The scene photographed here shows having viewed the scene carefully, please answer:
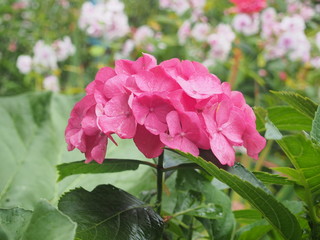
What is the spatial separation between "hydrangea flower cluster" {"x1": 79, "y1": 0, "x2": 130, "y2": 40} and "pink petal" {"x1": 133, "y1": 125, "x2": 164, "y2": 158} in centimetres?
209

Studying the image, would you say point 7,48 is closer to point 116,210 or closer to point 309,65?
point 309,65

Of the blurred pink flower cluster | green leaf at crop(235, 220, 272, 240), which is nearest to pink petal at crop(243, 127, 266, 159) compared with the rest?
green leaf at crop(235, 220, 272, 240)

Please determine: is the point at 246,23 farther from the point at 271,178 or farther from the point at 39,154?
the point at 271,178

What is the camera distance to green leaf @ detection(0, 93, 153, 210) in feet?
2.46

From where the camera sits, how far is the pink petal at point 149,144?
45 centimetres

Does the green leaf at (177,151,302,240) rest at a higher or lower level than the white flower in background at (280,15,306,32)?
higher

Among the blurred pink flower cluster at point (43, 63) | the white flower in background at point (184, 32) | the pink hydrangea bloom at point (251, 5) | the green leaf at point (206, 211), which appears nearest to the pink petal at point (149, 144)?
the green leaf at point (206, 211)

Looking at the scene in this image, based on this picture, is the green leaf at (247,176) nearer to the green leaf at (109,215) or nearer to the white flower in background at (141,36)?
the green leaf at (109,215)

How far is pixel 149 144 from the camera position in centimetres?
45

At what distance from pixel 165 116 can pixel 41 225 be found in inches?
6.1

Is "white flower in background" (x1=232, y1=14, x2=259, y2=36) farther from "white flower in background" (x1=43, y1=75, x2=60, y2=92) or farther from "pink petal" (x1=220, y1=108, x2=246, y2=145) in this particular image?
"pink petal" (x1=220, y1=108, x2=246, y2=145)

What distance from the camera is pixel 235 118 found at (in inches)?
18.5

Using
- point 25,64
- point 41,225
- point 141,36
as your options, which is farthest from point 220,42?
point 41,225

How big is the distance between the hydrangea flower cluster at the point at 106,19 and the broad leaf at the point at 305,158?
2.11m
